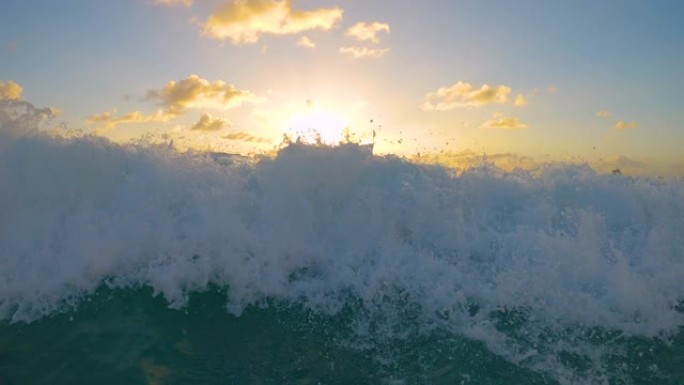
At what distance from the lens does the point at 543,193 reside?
12477 mm

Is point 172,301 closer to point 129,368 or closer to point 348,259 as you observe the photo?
point 129,368

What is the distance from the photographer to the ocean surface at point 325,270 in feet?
22.8

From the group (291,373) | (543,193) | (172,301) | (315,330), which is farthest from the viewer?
(543,193)

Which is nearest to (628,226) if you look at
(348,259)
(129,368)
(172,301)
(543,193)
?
(543,193)

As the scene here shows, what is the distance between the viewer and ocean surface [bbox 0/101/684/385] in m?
6.94

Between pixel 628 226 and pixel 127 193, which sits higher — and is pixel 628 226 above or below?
below

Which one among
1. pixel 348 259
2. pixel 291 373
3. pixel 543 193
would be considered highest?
pixel 543 193

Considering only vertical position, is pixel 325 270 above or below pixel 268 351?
above

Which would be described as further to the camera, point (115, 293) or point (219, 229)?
point (219, 229)

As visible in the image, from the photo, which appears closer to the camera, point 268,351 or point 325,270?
point 268,351

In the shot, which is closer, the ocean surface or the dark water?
the dark water

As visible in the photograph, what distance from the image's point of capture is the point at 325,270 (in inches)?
375

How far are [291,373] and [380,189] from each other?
5670mm

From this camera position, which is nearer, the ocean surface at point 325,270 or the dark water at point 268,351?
the dark water at point 268,351
